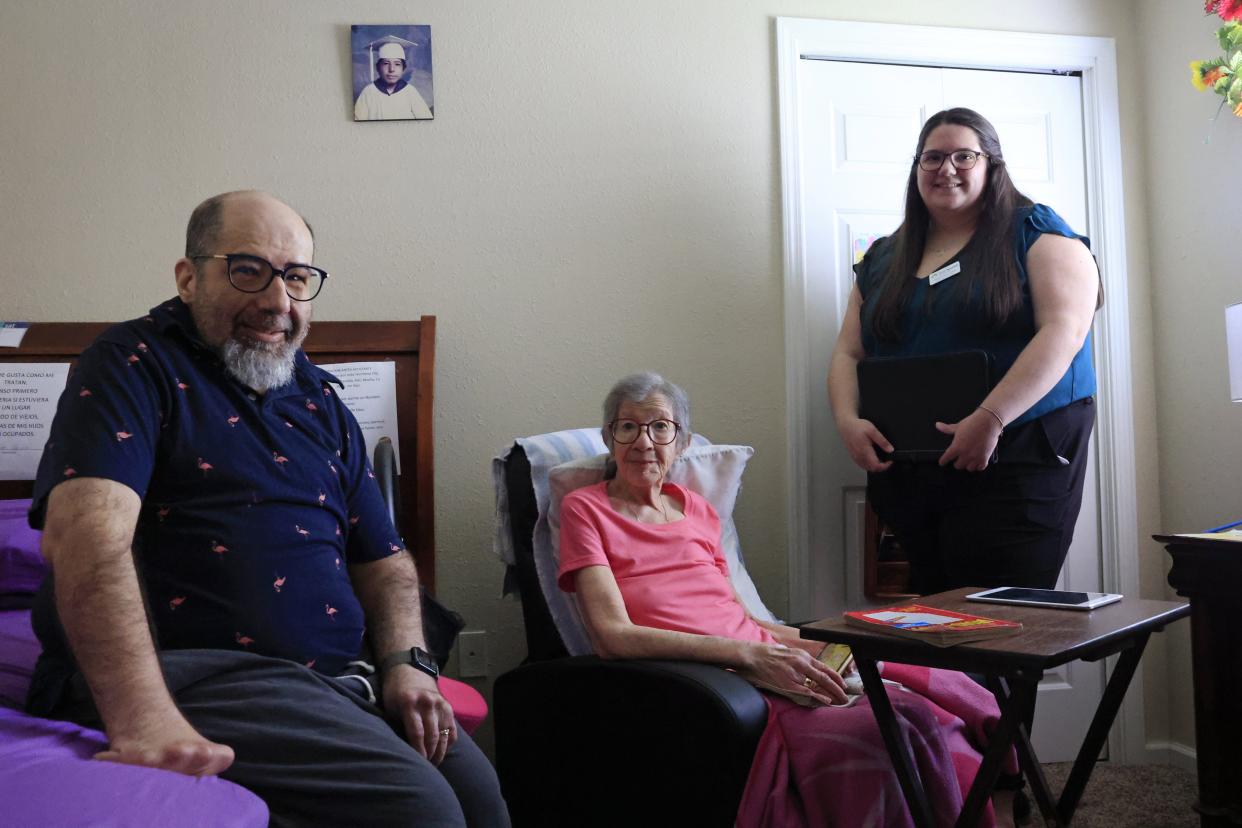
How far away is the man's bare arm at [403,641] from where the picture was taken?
1.42 meters

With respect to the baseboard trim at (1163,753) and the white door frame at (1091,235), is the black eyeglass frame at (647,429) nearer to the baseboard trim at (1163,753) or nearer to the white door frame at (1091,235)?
the white door frame at (1091,235)

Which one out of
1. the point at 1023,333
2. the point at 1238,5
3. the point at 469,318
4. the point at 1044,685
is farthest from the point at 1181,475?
the point at 469,318

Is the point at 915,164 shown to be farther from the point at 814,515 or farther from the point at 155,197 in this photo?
the point at 155,197

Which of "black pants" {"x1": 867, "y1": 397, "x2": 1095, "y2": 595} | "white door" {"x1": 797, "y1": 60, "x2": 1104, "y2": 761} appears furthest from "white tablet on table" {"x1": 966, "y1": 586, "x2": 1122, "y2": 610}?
"white door" {"x1": 797, "y1": 60, "x2": 1104, "y2": 761}

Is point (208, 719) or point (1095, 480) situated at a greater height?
point (1095, 480)

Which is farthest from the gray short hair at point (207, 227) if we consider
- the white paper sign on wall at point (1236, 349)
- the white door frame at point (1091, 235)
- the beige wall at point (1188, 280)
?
the beige wall at point (1188, 280)

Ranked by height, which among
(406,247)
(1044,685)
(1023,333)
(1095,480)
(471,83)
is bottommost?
(1044,685)

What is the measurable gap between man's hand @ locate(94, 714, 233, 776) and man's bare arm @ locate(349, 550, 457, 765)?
31 centimetres

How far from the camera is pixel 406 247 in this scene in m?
2.61

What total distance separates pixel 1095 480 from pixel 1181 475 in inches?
8.7

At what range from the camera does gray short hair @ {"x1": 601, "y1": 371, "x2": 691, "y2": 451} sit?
6.71 feet

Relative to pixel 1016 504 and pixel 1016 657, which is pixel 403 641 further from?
pixel 1016 504

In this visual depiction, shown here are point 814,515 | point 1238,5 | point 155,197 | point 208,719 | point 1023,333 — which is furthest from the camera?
point 814,515

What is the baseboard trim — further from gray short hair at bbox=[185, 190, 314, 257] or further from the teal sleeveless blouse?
gray short hair at bbox=[185, 190, 314, 257]
